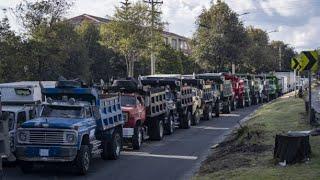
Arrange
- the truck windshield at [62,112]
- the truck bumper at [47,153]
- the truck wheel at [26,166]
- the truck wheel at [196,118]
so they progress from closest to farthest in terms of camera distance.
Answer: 1. the truck bumper at [47,153]
2. the truck wheel at [26,166]
3. the truck windshield at [62,112]
4. the truck wheel at [196,118]

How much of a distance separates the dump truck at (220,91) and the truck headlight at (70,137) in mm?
26132

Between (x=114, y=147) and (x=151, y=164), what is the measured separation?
1.63 meters

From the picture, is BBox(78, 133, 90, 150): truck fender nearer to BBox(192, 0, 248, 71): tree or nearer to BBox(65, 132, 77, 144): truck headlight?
BBox(65, 132, 77, 144): truck headlight

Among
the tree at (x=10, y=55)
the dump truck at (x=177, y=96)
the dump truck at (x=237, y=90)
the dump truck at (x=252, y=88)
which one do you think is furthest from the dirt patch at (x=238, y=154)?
the dump truck at (x=252, y=88)

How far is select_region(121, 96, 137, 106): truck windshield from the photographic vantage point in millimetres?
23669

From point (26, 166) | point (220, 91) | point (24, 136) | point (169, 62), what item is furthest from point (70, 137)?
point (169, 62)

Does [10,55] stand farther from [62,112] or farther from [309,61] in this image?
[62,112]

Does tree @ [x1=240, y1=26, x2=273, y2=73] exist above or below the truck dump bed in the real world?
above

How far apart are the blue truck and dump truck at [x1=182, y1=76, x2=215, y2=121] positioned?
48.0 ft

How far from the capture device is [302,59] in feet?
79.9

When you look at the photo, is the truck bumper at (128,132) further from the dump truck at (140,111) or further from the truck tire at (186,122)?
the truck tire at (186,122)

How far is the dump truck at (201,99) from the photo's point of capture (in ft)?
116

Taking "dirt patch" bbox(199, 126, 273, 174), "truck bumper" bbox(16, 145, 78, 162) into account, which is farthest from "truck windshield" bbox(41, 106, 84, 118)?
"dirt patch" bbox(199, 126, 273, 174)

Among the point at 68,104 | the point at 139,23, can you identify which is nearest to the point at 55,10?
the point at 139,23
